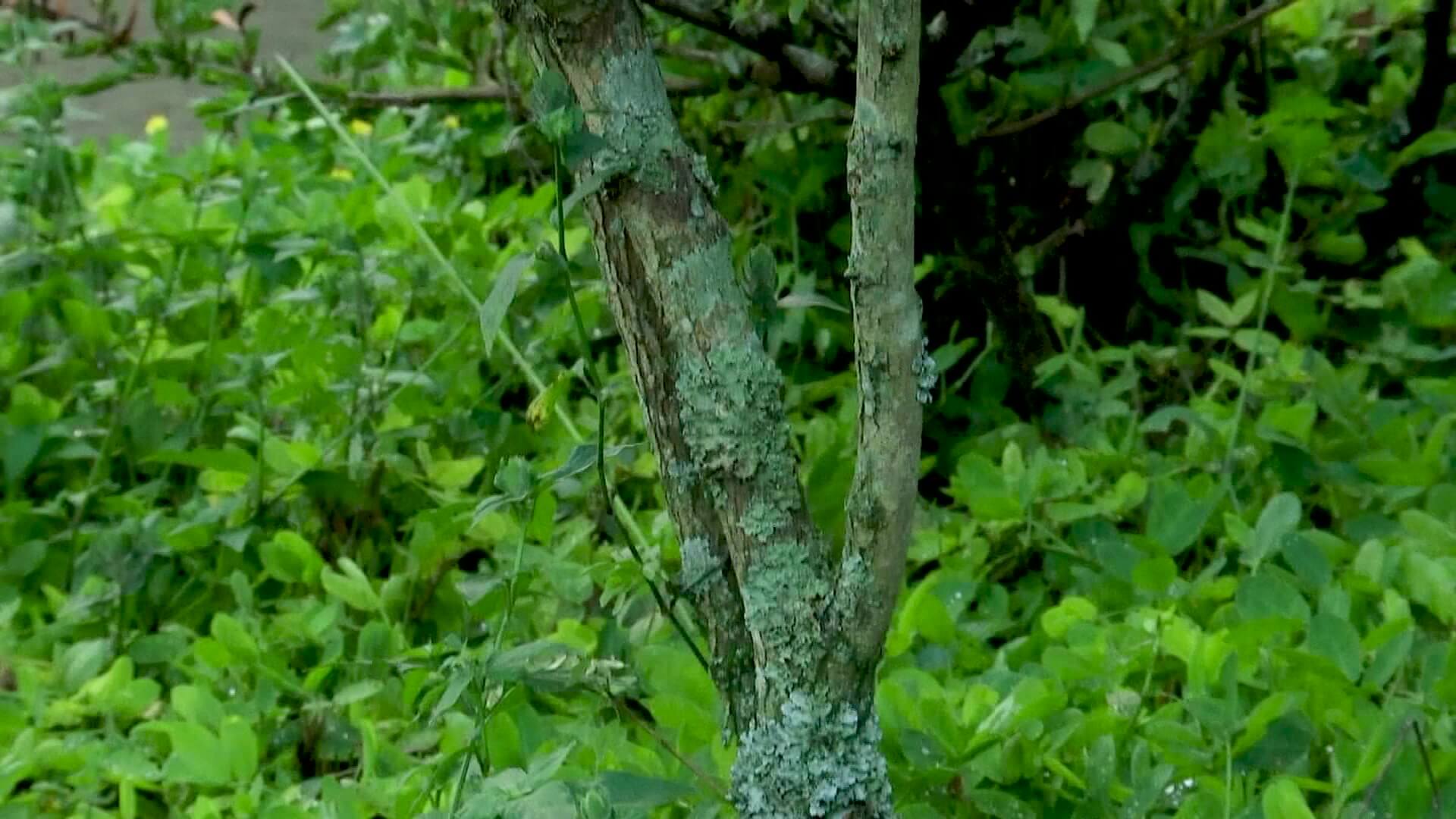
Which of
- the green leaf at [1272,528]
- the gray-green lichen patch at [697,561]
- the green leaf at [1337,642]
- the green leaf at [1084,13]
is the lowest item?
the green leaf at [1272,528]

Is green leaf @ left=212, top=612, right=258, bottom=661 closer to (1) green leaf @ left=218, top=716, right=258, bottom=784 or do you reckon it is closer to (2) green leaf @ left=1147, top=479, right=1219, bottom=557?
(1) green leaf @ left=218, top=716, right=258, bottom=784

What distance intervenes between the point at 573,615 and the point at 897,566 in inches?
21.6

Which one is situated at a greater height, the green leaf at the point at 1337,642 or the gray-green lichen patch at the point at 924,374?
the gray-green lichen patch at the point at 924,374

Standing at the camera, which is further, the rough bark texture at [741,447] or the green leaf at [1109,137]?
the green leaf at [1109,137]

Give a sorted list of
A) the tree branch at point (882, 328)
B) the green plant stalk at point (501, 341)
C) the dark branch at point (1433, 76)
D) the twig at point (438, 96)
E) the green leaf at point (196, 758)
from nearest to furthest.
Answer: the tree branch at point (882, 328), the green leaf at point (196, 758), the green plant stalk at point (501, 341), the dark branch at point (1433, 76), the twig at point (438, 96)

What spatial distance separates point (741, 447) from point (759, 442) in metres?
0.01

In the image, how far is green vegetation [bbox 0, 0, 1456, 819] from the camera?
3.00ft

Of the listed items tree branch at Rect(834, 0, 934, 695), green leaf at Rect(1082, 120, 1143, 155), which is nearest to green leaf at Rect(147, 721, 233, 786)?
tree branch at Rect(834, 0, 934, 695)

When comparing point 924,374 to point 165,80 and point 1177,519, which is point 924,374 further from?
point 165,80

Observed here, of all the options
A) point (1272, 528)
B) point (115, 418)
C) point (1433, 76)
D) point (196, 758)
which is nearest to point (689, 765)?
point (196, 758)

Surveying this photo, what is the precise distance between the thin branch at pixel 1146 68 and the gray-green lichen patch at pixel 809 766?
39.4 inches

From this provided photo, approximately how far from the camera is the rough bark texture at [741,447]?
2.53 feet

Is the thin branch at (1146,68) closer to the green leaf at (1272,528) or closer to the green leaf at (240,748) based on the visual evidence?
the green leaf at (1272,528)

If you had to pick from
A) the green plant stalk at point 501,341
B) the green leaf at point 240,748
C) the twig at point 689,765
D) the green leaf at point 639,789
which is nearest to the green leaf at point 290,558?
the green plant stalk at point 501,341
